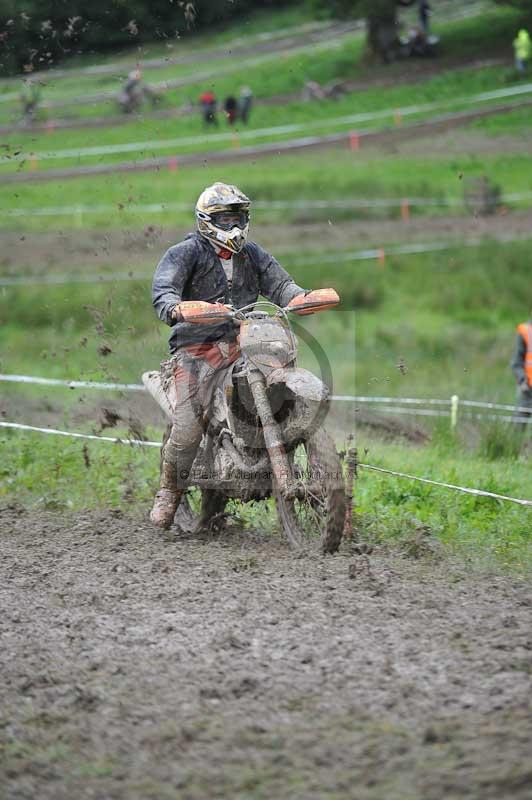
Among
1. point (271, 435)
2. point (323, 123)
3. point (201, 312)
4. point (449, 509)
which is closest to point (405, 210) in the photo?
point (323, 123)

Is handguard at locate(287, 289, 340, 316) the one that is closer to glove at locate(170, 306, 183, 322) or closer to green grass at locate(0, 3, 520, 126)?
glove at locate(170, 306, 183, 322)

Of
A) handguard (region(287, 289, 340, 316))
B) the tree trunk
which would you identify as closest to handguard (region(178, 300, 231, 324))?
handguard (region(287, 289, 340, 316))

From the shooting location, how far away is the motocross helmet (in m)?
8.55

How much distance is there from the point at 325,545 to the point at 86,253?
1952 cm

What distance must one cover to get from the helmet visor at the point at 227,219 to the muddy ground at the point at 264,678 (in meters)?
2.28

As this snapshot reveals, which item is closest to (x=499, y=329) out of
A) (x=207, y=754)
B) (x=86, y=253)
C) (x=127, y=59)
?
(x=86, y=253)

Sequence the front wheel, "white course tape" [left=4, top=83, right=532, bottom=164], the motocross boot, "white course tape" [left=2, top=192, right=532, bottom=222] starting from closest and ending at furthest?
the front wheel
the motocross boot
"white course tape" [left=2, top=192, right=532, bottom=222]
"white course tape" [left=4, top=83, right=532, bottom=164]

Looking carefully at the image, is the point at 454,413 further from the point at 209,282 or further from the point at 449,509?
the point at 209,282

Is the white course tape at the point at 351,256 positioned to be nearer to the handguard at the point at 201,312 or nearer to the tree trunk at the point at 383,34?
the handguard at the point at 201,312

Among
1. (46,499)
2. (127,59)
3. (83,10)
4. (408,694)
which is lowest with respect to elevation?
(127,59)

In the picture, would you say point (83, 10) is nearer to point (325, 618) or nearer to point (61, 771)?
point (325, 618)

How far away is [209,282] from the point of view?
8875 mm

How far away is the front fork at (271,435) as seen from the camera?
784 cm

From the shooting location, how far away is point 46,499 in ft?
35.1
